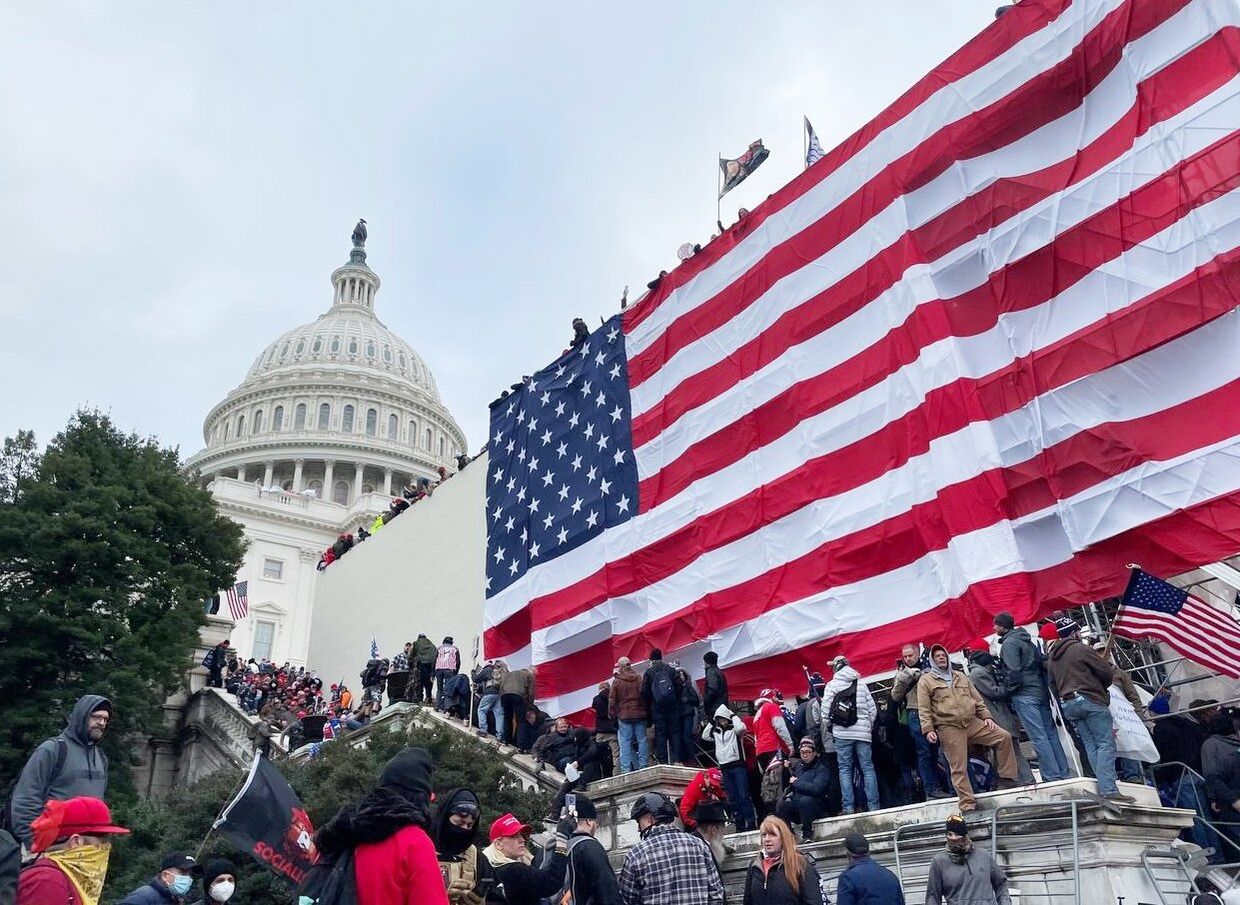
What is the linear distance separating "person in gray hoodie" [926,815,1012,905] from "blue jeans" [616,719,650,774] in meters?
5.73

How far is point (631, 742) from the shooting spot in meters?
12.6

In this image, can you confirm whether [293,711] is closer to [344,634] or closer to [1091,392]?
[344,634]

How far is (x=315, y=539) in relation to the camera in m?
64.3

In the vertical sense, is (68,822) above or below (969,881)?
above

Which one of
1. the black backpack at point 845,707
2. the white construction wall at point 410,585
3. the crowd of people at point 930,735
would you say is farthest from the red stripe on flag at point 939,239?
the white construction wall at point 410,585

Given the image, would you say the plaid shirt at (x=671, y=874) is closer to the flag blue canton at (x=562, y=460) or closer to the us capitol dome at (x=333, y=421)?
the flag blue canton at (x=562, y=460)

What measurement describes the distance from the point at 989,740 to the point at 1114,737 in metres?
1.06

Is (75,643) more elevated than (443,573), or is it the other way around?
(443,573)

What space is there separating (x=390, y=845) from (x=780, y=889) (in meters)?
3.15

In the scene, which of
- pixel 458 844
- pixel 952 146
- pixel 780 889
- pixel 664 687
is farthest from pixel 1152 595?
pixel 458 844

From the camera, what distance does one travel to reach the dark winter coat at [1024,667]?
8.91 m

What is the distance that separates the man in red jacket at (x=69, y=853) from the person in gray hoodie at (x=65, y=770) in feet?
1.91

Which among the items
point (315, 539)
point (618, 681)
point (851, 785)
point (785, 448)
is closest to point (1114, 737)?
point (851, 785)

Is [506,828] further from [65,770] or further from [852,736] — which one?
[852,736]
